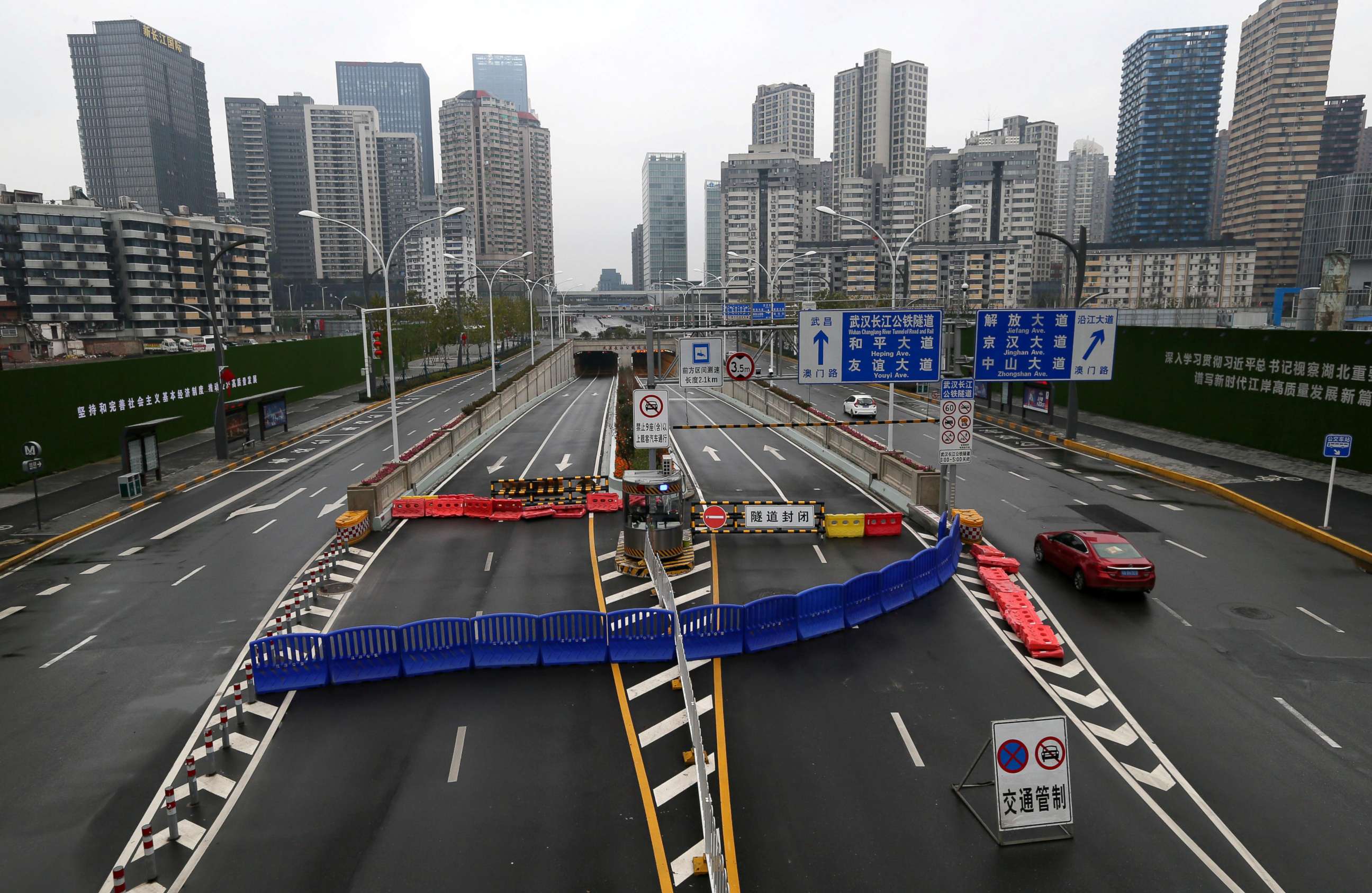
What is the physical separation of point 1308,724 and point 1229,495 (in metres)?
18.9

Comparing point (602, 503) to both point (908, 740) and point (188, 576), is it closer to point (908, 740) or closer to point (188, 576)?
point (188, 576)

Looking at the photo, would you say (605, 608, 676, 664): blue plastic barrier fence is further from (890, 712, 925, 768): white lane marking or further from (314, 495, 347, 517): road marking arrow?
(314, 495, 347, 517): road marking arrow

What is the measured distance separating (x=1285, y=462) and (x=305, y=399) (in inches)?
2491

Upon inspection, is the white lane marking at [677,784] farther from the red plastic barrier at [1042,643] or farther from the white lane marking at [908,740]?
the red plastic barrier at [1042,643]

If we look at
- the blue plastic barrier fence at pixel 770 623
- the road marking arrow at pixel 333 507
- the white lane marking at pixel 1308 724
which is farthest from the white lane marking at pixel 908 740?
the road marking arrow at pixel 333 507

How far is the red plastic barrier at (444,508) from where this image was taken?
91.9 feet

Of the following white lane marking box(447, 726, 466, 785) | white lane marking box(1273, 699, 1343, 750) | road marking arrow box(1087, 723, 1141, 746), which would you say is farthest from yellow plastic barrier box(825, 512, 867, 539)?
white lane marking box(447, 726, 466, 785)

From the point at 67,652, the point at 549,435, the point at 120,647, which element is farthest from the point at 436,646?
the point at 549,435

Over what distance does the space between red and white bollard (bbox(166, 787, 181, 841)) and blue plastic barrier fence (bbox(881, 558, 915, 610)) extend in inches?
555

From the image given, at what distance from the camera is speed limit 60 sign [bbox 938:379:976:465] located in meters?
23.7

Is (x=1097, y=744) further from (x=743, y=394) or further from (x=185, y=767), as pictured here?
(x=743, y=394)

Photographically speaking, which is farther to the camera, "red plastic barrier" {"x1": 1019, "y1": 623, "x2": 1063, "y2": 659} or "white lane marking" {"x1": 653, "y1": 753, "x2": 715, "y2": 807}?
"red plastic barrier" {"x1": 1019, "y1": 623, "x2": 1063, "y2": 659}

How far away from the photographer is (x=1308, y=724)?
534 inches

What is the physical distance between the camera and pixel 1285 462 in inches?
1347
